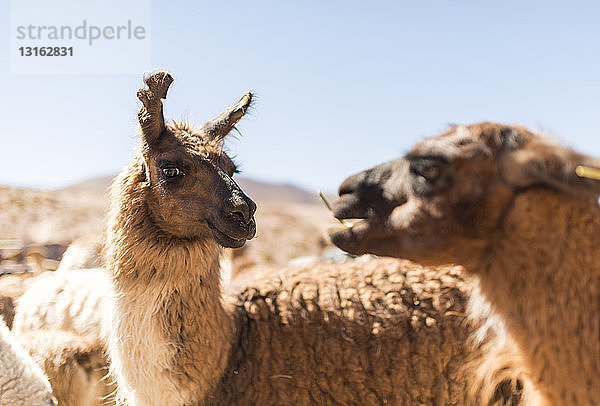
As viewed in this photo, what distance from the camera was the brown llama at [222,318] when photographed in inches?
125

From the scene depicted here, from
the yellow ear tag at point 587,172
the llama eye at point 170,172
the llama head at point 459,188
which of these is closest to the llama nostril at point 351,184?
the llama head at point 459,188

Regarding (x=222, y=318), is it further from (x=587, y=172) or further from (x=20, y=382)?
(x=587, y=172)

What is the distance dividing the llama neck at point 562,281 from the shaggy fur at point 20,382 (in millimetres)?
2328

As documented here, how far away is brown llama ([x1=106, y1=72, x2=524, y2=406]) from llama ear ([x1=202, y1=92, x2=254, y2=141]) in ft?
0.42

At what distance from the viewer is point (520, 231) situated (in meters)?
2.00

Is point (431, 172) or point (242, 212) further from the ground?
point (431, 172)

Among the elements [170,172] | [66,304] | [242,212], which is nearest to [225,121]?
[170,172]

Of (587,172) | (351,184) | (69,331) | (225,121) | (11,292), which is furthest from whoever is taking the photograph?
(11,292)

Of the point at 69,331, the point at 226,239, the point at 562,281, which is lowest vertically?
the point at 69,331

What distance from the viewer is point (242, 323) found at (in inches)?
141

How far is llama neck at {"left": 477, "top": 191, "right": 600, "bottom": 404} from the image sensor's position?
196 centimetres

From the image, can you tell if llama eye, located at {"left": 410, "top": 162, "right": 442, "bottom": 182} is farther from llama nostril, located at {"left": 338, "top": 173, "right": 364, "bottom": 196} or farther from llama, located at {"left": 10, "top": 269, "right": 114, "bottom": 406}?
llama, located at {"left": 10, "top": 269, "right": 114, "bottom": 406}

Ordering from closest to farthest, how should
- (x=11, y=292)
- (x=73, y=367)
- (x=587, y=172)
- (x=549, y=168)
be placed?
(x=587, y=172), (x=549, y=168), (x=73, y=367), (x=11, y=292)

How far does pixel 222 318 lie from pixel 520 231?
1980mm
